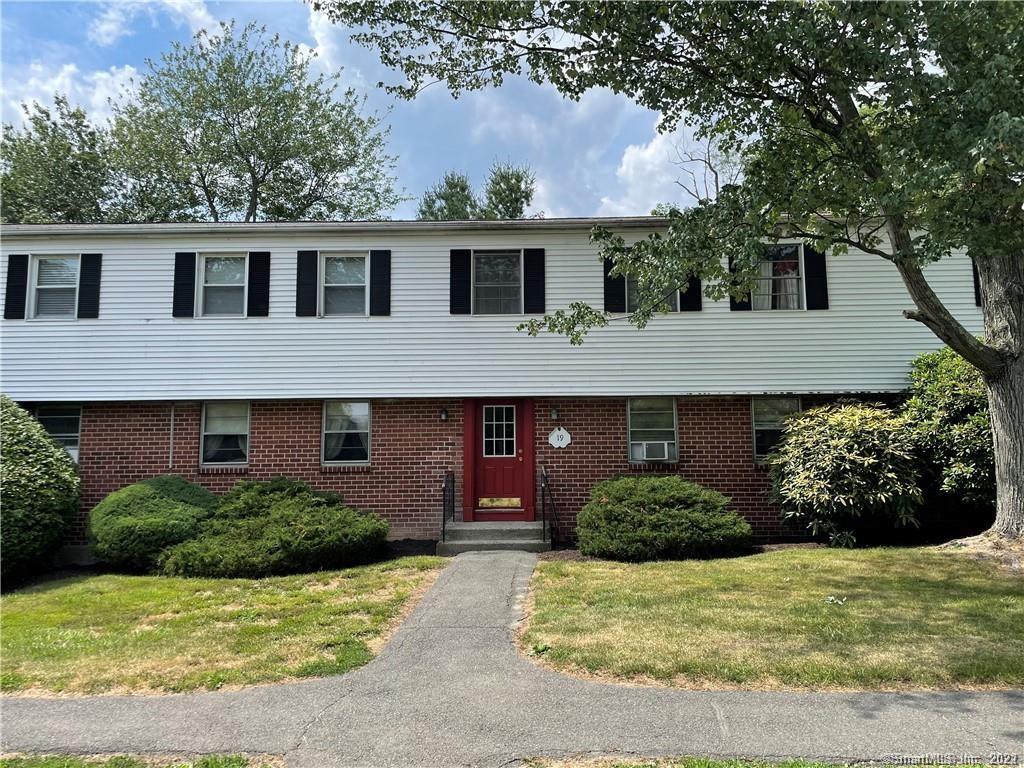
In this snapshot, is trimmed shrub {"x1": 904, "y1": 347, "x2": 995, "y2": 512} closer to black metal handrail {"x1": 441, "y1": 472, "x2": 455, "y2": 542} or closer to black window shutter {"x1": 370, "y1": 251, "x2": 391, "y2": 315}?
black metal handrail {"x1": 441, "y1": 472, "x2": 455, "y2": 542}

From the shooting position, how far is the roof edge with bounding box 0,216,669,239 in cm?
1082

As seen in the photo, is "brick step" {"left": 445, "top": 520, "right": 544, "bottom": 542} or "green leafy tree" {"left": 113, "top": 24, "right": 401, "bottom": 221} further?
"green leafy tree" {"left": 113, "top": 24, "right": 401, "bottom": 221}

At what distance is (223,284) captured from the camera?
11109mm

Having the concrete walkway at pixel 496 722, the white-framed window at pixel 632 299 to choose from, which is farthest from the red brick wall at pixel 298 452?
the concrete walkway at pixel 496 722

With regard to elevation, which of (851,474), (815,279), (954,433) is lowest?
(851,474)

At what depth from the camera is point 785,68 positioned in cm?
677

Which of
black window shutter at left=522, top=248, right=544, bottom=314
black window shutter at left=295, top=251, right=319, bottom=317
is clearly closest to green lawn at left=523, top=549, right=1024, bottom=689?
black window shutter at left=522, top=248, right=544, bottom=314

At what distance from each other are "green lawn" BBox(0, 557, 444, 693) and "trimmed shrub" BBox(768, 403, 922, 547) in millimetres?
5652

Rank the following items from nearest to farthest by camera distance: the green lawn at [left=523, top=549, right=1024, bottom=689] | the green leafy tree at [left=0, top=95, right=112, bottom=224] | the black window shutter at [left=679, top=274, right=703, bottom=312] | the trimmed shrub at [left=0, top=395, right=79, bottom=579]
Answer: the green lawn at [left=523, top=549, right=1024, bottom=689] < the trimmed shrub at [left=0, top=395, right=79, bottom=579] < the black window shutter at [left=679, top=274, right=703, bottom=312] < the green leafy tree at [left=0, top=95, right=112, bottom=224]

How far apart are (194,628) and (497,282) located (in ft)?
23.4

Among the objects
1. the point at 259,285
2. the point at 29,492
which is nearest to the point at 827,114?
the point at 259,285

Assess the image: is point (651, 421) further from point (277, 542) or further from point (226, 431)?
point (226, 431)

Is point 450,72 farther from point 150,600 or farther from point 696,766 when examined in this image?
point 696,766

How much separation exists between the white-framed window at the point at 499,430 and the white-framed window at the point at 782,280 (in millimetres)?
4687
